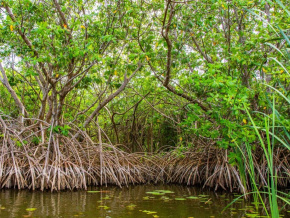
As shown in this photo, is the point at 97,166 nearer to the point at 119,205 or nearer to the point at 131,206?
the point at 119,205

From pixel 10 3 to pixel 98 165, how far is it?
3.18m

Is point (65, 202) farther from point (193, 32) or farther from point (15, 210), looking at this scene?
point (193, 32)

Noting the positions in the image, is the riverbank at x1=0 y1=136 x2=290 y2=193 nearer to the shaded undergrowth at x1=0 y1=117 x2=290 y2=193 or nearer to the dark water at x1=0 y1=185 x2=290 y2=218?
the shaded undergrowth at x1=0 y1=117 x2=290 y2=193

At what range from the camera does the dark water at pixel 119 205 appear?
3.23m

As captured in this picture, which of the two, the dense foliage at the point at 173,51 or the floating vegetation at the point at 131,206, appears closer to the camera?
the floating vegetation at the point at 131,206

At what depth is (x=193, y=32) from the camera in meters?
5.21

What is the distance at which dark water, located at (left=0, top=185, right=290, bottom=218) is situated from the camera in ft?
10.6

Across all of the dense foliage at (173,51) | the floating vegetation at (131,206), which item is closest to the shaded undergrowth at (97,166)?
the dense foliage at (173,51)

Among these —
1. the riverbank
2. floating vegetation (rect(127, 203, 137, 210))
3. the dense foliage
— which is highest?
the dense foliage

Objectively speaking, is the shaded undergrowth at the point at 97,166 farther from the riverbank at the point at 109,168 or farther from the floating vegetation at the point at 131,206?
the floating vegetation at the point at 131,206

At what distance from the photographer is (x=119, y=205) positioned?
3707 millimetres

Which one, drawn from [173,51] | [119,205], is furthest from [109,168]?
[173,51]

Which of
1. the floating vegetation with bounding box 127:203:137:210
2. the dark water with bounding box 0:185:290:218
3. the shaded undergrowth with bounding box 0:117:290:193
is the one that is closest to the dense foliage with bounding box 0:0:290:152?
the shaded undergrowth with bounding box 0:117:290:193

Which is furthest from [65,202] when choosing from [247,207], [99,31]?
[99,31]
